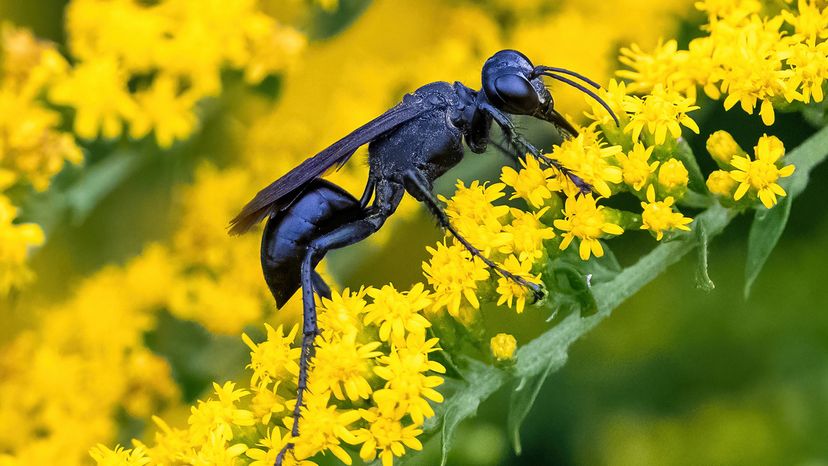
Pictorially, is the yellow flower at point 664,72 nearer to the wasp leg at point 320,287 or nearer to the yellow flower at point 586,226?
the yellow flower at point 586,226

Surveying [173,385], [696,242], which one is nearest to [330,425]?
[696,242]

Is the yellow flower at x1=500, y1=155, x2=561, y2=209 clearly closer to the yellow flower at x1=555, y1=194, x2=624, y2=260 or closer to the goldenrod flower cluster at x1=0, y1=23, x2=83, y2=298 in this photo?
the yellow flower at x1=555, y1=194, x2=624, y2=260

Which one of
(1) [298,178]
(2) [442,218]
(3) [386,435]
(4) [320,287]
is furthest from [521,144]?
(3) [386,435]

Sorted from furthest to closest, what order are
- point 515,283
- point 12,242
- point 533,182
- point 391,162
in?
point 12,242 → point 391,162 → point 533,182 → point 515,283

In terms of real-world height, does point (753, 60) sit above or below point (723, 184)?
above

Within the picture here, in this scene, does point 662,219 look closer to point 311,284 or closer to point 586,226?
point 586,226

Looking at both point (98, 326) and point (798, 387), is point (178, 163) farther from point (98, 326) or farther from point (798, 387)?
point (798, 387)
